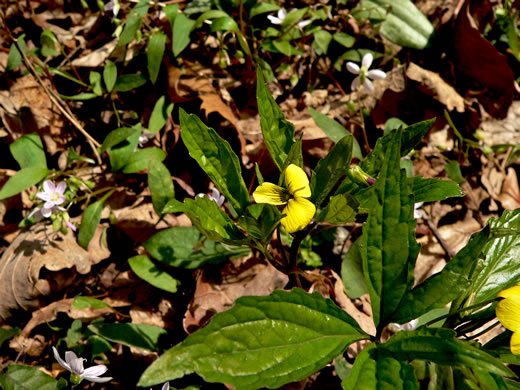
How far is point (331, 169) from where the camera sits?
5.38 ft

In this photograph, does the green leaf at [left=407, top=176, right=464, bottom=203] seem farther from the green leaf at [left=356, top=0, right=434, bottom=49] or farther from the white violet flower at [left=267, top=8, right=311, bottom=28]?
the green leaf at [left=356, top=0, right=434, bottom=49]

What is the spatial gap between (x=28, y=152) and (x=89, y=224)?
692mm

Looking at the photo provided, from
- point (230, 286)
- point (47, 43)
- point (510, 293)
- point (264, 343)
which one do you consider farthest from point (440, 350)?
point (47, 43)

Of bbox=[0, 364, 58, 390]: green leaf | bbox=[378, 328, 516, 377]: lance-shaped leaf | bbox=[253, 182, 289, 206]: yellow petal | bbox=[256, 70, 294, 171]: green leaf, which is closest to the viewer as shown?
bbox=[378, 328, 516, 377]: lance-shaped leaf

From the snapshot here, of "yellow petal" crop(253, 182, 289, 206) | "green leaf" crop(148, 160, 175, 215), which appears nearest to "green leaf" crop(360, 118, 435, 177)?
"yellow petal" crop(253, 182, 289, 206)

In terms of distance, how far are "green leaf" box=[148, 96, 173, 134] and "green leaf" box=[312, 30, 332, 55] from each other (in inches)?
A: 45.9

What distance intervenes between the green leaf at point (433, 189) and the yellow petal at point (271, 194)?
46 centimetres

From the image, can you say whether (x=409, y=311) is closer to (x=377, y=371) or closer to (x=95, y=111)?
(x=377, y=371)

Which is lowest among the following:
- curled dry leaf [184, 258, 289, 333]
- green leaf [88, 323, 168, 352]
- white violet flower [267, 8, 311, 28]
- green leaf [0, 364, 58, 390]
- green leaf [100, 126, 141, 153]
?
green leaf [0, 364, 58, 390]

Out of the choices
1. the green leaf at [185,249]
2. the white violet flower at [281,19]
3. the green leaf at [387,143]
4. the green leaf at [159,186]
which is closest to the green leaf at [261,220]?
the green leaf at [387,143]

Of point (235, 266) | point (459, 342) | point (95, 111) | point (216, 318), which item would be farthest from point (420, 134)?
point (95, 111)

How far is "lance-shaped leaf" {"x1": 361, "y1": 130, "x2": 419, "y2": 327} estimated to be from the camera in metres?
1.38

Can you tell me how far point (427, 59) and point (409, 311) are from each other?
2.37 meters

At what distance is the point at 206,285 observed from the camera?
7.84 ft
